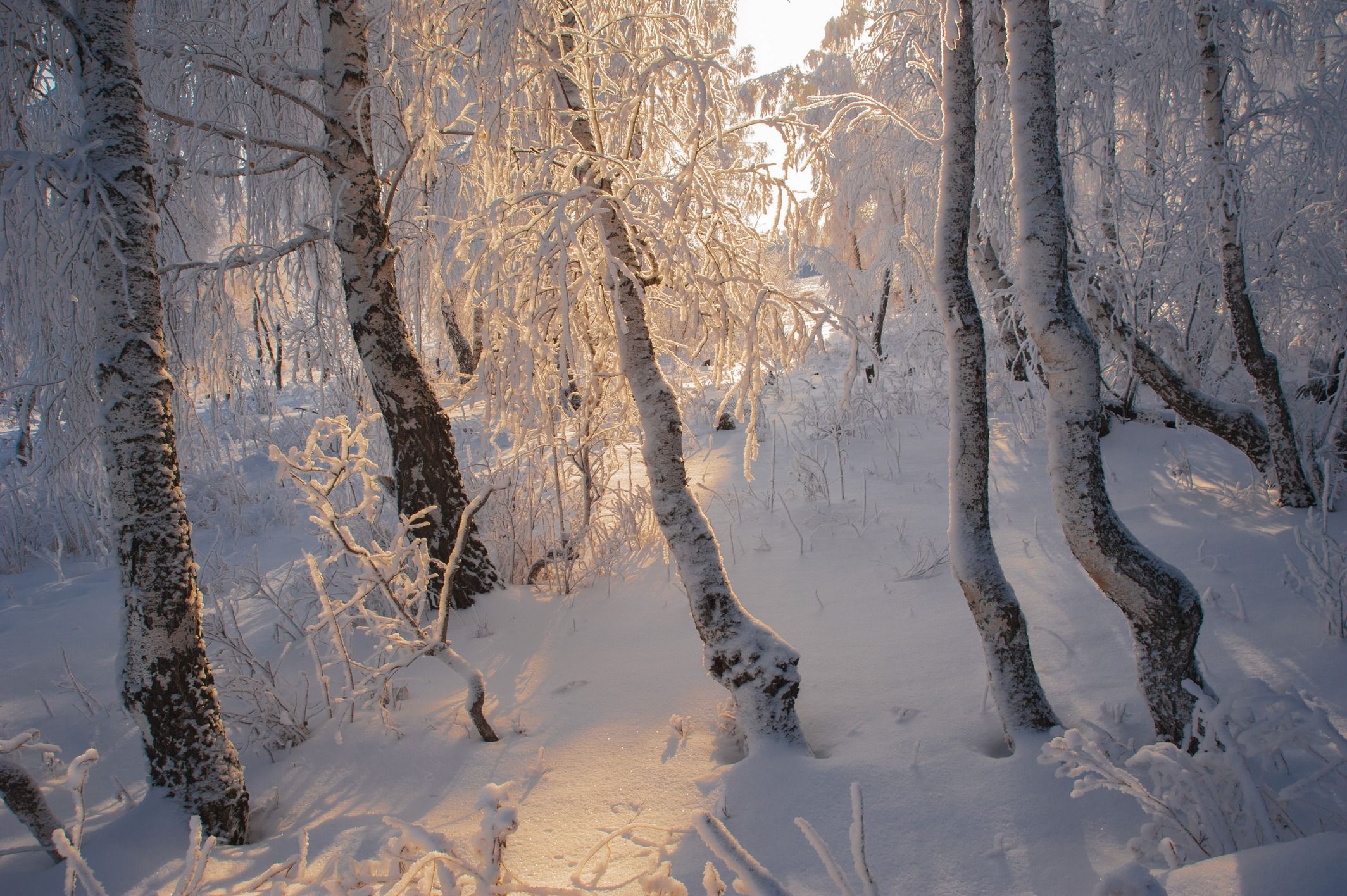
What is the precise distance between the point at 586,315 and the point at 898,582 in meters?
2.64

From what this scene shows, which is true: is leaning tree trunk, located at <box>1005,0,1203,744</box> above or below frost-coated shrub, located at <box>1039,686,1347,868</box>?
above

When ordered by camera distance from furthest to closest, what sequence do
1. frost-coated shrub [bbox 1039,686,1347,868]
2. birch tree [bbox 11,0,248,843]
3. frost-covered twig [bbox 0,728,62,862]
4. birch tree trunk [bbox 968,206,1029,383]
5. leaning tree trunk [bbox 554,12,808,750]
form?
birch tree trunk [bbox 968,206,1029,383] < leaning tree trunk [bbox 554,12,808,750] < birch tree [bbox 11,0,248,843] < frost-covered twig [bbox 0,728,62,862] < frost-coated shrub [bbox 1039,686,1347,868]

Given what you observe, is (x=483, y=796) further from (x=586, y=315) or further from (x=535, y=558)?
(x=535, y=558)

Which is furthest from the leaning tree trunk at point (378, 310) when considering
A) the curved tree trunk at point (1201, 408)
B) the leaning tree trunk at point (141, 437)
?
the curved tree trunk at point (1201, 408)

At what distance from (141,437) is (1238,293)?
6318mm

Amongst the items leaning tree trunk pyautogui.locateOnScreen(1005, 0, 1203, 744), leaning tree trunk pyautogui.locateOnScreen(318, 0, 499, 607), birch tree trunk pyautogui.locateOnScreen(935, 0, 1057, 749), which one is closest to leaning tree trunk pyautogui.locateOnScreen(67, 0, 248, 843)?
leaning tree trunk pyautogui.locateOnScreen(318, 0, 499, 607)

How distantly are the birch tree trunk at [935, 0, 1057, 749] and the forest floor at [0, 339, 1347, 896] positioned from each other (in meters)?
0.23

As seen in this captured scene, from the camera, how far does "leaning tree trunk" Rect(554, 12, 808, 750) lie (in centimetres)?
259

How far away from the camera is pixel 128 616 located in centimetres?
222

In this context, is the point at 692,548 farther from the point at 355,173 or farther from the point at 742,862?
the point at 355,173

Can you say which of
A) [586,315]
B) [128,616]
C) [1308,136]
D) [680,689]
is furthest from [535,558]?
[1308,136]

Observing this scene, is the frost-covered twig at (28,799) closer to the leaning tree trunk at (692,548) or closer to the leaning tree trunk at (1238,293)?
the leaning tree trunk at (692,548)

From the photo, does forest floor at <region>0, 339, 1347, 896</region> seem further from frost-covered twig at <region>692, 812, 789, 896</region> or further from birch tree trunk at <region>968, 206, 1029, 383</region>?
birch tree trunk at <region>968, 206, 1029, 383</region>

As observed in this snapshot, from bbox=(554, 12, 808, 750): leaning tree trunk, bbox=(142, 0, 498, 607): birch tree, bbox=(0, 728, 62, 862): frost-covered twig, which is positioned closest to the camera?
bbox=(0, 728, 62, 862): frost-covered twig
